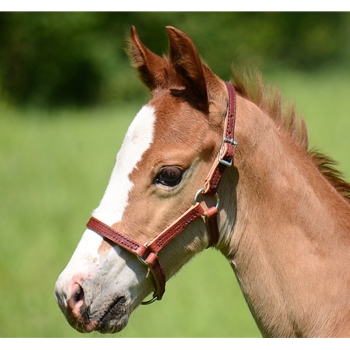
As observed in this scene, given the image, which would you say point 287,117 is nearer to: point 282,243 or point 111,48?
point 282,243

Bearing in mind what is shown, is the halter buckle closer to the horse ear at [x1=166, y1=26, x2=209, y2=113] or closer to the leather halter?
the leather halter

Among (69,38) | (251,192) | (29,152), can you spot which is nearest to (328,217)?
(251,192)

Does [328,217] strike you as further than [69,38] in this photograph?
No

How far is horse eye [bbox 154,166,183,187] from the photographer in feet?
10.6

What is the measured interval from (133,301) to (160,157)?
837 millimetres

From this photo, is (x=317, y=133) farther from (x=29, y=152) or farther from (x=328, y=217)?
(x=328, y=217)

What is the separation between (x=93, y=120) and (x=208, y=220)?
16.4 metres

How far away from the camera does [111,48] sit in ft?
86.9

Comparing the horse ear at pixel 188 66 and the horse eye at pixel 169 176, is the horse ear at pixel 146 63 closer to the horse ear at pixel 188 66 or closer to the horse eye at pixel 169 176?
the horse ear at pixel 188 66

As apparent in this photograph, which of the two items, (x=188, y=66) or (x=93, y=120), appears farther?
(x=93, y=120)

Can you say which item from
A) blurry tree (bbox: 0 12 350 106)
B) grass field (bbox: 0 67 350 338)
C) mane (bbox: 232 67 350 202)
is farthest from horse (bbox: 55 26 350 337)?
blurry tree (bbox: 0 12 350 106)

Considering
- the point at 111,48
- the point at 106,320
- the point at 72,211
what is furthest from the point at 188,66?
the point at 111,48

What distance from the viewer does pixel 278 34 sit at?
28.9 meters

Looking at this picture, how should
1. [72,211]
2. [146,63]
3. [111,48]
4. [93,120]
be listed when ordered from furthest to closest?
1. [111,48]
2. [93,120]
3. [72,211]
4. [146,63]
